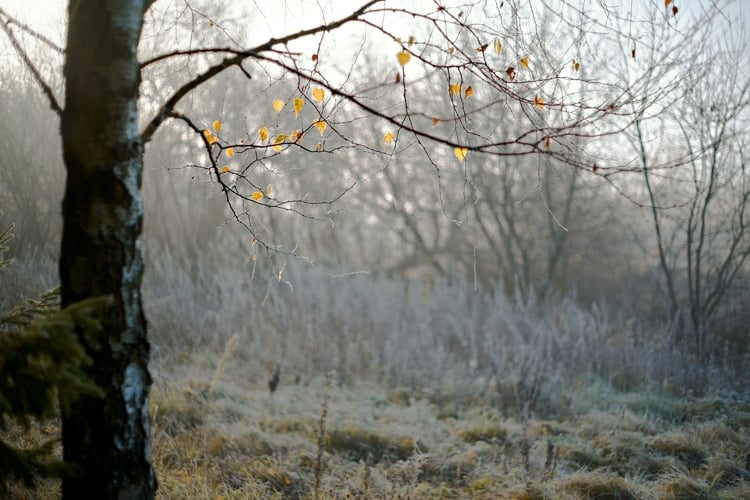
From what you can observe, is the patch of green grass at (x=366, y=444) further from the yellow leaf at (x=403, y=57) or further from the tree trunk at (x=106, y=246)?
the yellow leaf at (x=403, y=57)

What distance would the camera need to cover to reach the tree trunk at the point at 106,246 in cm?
209

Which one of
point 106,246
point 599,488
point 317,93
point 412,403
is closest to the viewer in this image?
point 106,246

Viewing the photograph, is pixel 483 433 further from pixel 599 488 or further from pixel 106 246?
pixel 106 246

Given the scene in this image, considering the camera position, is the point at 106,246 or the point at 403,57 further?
the point at 403,57

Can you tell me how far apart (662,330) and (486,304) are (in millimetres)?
2355

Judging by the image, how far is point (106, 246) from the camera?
2100 mm

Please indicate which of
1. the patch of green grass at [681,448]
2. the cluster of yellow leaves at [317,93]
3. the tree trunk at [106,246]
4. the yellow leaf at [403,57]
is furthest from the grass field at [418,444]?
the yellow leaf at [403,57]

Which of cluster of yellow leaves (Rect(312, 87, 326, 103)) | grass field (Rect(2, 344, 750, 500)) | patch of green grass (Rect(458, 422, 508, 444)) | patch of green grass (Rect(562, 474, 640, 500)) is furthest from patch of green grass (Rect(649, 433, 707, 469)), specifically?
cluster of yellow leaves (Rect(312, 87, 326, 103))

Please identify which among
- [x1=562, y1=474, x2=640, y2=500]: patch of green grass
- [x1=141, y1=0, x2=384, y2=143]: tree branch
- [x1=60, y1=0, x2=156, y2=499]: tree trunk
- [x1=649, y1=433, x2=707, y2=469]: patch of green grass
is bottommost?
[x1=562, y1=474, x2=640, y2=500]: patch of green grass

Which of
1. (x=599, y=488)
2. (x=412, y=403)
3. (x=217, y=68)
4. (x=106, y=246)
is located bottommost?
(x=599, y=488)

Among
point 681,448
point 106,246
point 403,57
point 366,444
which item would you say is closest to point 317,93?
point 403,57

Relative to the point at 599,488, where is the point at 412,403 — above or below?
above

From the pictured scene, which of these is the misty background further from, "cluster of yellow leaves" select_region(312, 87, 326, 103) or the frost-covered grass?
"cluster of yellow leaves" select_region(312, 87, 326, 103)

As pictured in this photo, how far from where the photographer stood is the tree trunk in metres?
2.09
